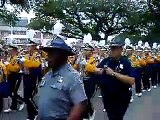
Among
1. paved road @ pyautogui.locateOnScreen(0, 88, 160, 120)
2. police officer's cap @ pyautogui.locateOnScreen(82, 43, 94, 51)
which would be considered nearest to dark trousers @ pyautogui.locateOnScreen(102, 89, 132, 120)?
paved road @ pyautogui.locateOnScreen(0, 88, 160, 120)

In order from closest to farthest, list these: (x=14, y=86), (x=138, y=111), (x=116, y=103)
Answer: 1. (x=116, y=103)
2. (x=14, y=86)
3. (x=138, y=111)

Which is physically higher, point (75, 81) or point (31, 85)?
point (75, 81)

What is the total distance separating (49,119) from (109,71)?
8.36 ft

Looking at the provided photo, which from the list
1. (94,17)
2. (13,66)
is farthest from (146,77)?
(94,17)

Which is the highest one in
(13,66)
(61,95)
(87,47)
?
(87,47)

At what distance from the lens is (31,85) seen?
11359 mm

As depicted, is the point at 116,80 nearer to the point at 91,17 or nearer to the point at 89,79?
the point at 89,79

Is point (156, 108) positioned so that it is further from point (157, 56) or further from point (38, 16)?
point (38, 16)

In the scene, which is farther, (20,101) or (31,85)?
(20,101)

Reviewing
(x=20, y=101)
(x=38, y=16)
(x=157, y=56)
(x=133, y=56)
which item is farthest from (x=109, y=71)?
(x=38, y=16)

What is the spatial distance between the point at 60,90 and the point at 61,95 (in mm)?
45

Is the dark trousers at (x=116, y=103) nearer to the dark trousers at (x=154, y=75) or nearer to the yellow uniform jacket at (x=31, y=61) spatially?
the yellow uniform jacket at (x=31, y=61)

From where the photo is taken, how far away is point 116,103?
7398mm

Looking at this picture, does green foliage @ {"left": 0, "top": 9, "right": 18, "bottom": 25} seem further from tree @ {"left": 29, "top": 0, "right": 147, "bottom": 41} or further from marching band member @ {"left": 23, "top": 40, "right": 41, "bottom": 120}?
marching band member @ {"left": 23, "top": 40, "right": 41, "bottom": 120}
